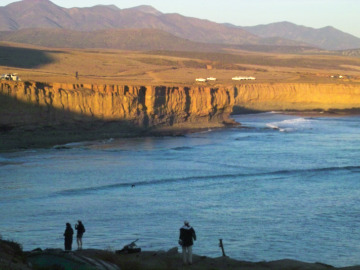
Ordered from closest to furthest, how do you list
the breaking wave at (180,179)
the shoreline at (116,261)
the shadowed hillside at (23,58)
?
1. the shoreline at (116,261)
2. the breaking wave at (180,179)
3. the shadowed hillside at (23,58)

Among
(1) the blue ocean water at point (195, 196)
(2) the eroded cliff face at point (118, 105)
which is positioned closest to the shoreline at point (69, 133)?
(2) the eroded cliff face at point (118, 105)

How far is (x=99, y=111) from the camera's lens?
39.2 meters

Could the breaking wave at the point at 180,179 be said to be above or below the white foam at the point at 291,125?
above

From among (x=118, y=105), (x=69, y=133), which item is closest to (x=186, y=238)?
(x=69, y=133)

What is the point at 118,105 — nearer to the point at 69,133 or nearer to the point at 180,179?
the point at 69,133

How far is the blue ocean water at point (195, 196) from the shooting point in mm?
17328

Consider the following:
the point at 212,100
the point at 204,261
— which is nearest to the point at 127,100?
the point at 212,100

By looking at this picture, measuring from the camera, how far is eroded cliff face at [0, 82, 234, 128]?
35250mm

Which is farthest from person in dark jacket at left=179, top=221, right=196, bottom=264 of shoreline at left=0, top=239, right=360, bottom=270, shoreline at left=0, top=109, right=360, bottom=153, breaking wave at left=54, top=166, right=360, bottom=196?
shoreline at left=0, top=109, right=360, bottom=153

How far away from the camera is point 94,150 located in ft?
111

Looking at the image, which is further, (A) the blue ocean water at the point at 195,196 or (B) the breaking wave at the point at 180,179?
(B) the breaking wave at the point at 180,179

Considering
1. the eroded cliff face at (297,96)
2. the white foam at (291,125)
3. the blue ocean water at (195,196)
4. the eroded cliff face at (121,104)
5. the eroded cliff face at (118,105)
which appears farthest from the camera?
the eroded cliff face at (297,96)

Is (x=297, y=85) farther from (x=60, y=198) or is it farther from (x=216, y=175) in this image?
(x=60, y=198)

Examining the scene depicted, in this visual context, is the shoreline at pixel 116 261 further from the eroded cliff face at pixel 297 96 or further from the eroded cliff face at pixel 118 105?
the eroded cliff face at pixel 297 96
